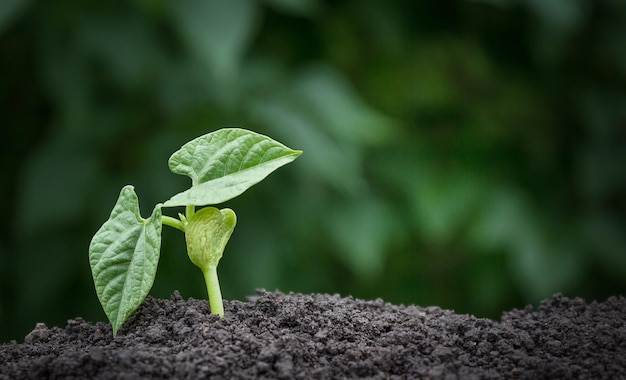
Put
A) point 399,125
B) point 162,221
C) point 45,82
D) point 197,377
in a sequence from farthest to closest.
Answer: point 399,125
point 45,82
point 162,221
point 197,377

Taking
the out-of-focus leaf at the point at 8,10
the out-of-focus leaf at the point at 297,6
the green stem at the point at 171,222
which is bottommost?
the green stem at the point at 171,222

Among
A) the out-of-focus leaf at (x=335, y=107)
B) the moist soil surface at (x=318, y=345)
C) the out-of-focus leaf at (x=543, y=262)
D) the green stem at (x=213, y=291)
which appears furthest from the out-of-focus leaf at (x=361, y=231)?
the green stem at (x=213, y=291)

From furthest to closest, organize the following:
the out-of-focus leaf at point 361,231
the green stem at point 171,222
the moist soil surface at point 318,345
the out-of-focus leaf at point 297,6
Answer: the out-of-focus leaf at point 361,231
the out-of-focus leaf at point 297,6
the green stem at point 171,222
the moist soil surface at point 318,345

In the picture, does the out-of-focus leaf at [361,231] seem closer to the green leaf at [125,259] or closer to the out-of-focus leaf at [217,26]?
the out-of-focus leaf at [217,26]

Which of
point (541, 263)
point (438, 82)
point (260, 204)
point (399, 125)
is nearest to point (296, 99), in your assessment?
point (260, 204)

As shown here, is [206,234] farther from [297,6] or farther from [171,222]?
[297,6]

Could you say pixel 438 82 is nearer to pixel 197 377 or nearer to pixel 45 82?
pixel 45 82
